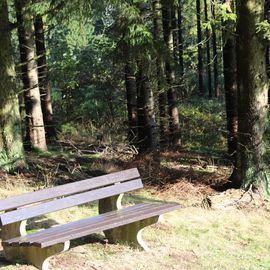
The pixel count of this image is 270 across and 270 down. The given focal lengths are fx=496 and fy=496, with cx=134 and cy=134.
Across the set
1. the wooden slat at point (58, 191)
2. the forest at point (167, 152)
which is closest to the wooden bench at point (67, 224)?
the wooden slat at point (58, 191)

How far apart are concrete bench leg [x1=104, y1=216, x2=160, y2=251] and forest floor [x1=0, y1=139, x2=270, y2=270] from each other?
9 cm

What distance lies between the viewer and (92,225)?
5367 millimetres

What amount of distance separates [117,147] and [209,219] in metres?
4.69

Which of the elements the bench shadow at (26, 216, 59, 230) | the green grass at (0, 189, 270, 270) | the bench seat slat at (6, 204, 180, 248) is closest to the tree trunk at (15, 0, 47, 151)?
the green grass at (0, 189, 270, 270)

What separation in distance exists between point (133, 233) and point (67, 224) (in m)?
0.91

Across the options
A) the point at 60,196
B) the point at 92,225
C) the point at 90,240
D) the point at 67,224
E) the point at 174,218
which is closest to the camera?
the point at 92,225

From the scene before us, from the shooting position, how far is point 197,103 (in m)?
27.8

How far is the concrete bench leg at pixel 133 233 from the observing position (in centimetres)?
604

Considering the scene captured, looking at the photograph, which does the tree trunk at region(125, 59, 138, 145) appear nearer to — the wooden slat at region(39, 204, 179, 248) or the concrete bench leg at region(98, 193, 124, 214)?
the concrete bench leg at region(98, 193, 124, 214)

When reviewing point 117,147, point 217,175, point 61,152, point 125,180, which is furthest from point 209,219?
point 61,152

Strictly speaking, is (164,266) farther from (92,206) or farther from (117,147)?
(117,147)

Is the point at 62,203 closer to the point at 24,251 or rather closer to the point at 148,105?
the point at 24,251

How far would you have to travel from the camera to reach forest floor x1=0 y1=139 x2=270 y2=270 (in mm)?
5746

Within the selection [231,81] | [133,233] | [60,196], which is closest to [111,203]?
[133,233]
